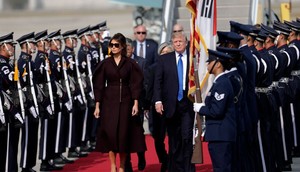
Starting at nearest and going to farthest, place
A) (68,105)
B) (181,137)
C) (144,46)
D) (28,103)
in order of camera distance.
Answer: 1. (181,137)
2. (28,103)
3. (68,105)
4. (144,46)

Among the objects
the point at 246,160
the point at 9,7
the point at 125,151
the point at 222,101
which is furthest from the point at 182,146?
the point at 9,7

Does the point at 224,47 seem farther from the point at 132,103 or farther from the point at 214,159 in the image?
the point at 132,103

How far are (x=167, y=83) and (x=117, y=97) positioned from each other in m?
0.77

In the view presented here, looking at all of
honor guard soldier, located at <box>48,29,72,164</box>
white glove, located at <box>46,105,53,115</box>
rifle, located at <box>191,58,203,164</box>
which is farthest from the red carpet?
rifle, located at <box>191,58,203,164</box>

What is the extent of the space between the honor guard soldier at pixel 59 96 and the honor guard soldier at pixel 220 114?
4.80 m

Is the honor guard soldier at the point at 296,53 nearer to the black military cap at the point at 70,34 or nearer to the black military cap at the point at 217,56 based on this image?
the black military cap at the point at 70,34

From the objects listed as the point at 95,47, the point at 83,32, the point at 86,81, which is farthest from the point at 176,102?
the point at 83,32

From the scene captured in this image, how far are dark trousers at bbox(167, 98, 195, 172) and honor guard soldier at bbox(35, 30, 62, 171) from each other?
198 centimetres

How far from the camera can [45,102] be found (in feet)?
59.1

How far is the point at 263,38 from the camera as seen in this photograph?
16.5 meters

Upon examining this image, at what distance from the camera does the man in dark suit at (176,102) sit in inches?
656

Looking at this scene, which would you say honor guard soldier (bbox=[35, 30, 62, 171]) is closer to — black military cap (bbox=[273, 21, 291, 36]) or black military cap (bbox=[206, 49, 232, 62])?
black military cap (bbox=[273, 21, 291, 36])

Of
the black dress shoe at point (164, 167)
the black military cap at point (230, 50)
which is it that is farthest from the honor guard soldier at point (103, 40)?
the black military cap at point (230, 50)

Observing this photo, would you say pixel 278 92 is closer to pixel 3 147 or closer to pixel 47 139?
pixel 3 147
